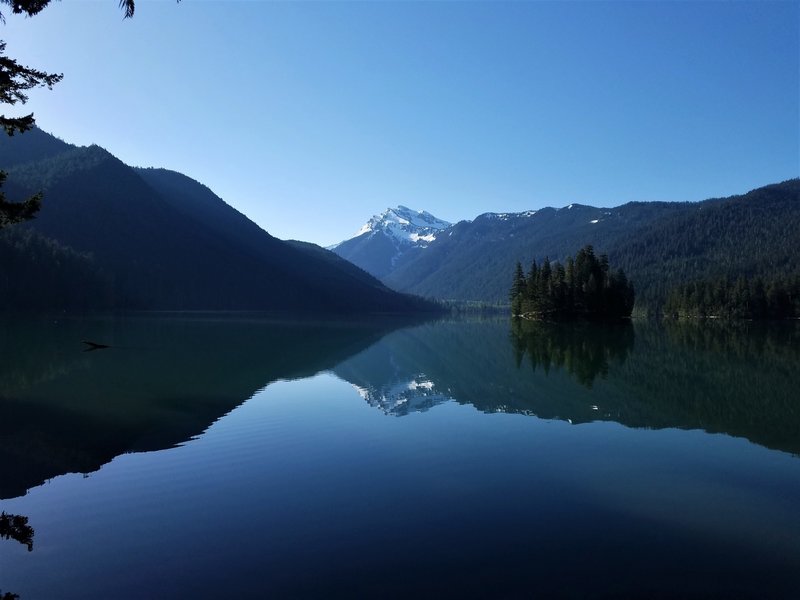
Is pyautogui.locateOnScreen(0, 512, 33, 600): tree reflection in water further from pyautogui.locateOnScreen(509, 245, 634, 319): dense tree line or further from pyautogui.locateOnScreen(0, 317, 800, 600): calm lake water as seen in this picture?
pyautogui.locateOnScreen(509, 245, 634, 319): dense tree line

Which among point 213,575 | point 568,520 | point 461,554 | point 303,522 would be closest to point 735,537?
point 568,520

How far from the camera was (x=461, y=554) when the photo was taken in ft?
39.5

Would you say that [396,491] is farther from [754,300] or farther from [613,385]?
[754,300]

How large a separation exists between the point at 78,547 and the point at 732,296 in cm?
21099

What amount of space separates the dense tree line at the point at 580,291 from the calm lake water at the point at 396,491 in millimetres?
111556

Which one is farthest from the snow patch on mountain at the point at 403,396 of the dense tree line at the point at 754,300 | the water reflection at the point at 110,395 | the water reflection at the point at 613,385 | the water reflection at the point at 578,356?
the dense tree line at the point at 754,300

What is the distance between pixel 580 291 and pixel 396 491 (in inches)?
5481

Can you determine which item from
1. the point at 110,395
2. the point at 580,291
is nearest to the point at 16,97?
the point at 110,395

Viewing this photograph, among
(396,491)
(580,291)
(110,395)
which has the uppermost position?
(580,291)

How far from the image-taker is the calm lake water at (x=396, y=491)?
1112cm

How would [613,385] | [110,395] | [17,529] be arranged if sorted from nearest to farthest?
[17,529] → [110,395] → [613,385]

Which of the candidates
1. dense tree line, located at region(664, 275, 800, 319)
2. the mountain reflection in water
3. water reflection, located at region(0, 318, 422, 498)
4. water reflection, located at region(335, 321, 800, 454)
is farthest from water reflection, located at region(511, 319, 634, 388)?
dense tree line, located at region(664, 275, 800, 319)

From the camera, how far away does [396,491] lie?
16438 mm

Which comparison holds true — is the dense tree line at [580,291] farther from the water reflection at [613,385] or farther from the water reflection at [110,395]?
the water reflection at [110,395]
